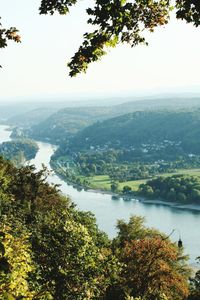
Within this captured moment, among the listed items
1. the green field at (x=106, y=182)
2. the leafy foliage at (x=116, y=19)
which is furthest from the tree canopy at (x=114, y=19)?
the green field at (x=106, y=182)

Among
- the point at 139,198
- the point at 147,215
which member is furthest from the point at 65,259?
the point at 139,198

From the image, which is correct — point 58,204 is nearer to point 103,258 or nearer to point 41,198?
point 41,198

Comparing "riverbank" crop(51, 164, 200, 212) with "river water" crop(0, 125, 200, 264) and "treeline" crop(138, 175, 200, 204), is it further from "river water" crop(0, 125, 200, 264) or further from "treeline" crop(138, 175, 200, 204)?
"river water" crop(0, 125, 200, 264)

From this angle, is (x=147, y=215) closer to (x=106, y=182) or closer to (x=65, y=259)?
(x=106, y=182)

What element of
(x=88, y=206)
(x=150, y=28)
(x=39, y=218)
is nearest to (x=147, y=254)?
(x=39, y=218)

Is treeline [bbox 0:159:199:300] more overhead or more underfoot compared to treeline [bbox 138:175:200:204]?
more overhead

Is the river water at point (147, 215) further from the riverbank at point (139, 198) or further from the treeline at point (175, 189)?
the treeline at point (175, 189)

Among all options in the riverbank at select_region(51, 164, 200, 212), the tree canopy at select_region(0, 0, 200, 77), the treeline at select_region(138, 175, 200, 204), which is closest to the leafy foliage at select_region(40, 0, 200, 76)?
the tree canopy at select_region(0, 0, 200, 77)
